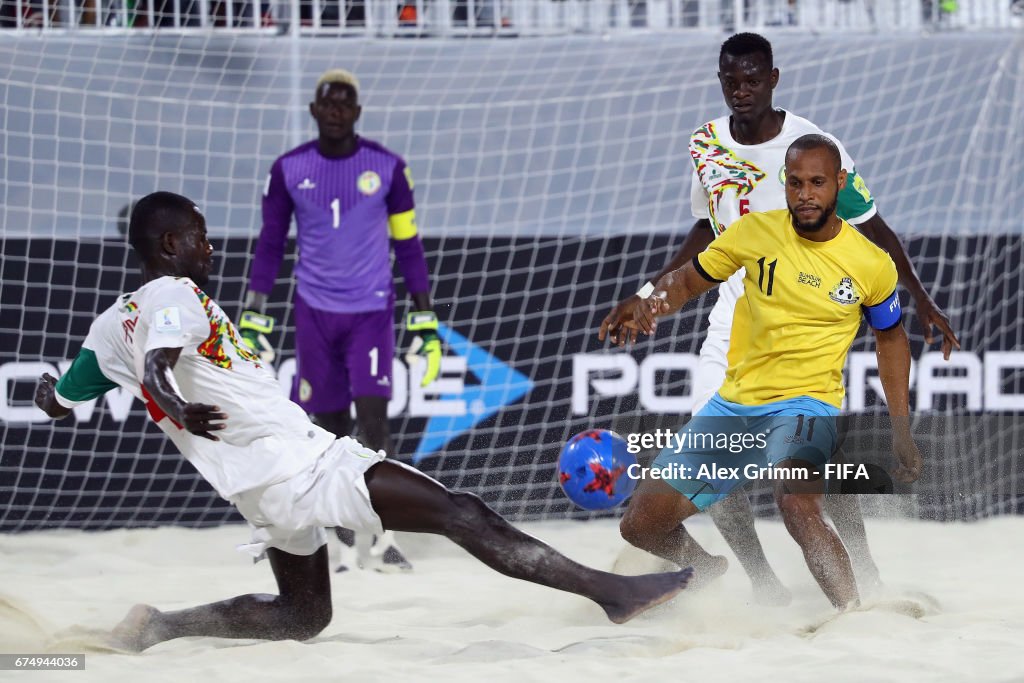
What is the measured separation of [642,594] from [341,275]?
3.04m

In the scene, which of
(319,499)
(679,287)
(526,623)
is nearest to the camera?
(319,499)

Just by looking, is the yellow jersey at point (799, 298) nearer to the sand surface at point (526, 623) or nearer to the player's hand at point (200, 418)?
the sand surface at point (526, 623)

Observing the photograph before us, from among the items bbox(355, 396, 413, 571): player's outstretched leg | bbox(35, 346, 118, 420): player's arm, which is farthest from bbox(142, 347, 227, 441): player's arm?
bbox(355, 396, 413, 571): player's outstretched leg

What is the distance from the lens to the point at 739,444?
425 centimetres

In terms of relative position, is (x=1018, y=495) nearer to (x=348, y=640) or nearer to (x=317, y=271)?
(x=317, y=271)

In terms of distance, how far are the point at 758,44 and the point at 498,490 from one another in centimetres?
373

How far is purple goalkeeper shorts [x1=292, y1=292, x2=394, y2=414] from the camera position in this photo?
20.9 feet

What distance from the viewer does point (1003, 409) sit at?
7.65 m

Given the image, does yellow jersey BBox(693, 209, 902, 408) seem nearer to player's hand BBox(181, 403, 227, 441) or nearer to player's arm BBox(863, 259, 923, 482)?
player's arm BBox(863, 259, 923, 482)

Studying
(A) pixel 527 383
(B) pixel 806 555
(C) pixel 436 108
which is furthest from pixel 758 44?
(C) pixel 436 108

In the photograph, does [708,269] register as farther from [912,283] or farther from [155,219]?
[155,219]

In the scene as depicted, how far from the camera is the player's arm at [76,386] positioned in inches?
157

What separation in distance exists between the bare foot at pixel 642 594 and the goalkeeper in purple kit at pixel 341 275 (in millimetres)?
2663

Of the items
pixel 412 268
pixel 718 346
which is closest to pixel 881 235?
pixel 718 346
